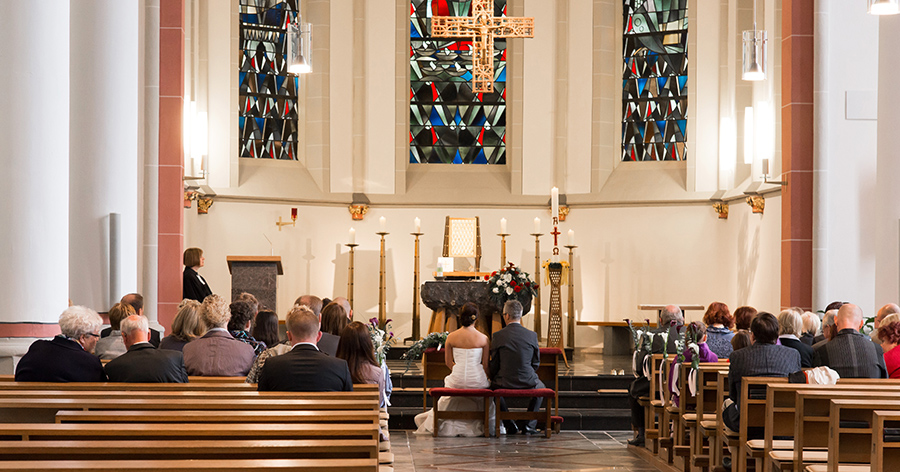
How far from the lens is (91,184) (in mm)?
7891

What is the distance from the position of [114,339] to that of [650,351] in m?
4.12

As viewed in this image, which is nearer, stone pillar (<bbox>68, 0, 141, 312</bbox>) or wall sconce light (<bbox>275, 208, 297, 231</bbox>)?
stone pillar (<bbox>68, 0, 141, 312</bbox>)

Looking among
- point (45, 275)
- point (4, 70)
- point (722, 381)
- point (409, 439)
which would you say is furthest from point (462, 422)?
point (4, 70)

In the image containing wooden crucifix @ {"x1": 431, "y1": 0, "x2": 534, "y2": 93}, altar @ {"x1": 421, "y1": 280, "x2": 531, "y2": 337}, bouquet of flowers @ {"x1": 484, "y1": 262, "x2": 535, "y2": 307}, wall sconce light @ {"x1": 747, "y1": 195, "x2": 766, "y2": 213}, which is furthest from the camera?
wall sconce light @ {"x1": 747, "y1": 195, "x2": 766, "y2": 213}

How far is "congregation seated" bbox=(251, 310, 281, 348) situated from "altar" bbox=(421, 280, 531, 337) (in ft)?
17.0

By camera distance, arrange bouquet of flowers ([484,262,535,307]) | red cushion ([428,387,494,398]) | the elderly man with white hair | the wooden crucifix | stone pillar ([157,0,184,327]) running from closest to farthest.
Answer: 1. the elderly man with white hair
2. red cushion ([428,387,494,398])
3. stone pillar ([157,0,184,327])
4. bouquet of flowers ([484,262,535,307])
5. the wooden crucifix

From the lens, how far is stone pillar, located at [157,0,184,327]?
10695 millimetres

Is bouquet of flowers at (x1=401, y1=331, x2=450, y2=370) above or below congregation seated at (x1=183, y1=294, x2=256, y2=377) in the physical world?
below

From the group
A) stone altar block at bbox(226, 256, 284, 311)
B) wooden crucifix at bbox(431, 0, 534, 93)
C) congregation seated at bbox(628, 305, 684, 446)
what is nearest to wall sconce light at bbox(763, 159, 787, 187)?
wooden crucifix at bbox(431, 0, 534, 93)

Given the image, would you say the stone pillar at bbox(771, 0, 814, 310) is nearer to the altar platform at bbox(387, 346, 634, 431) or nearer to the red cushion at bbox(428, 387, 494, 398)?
the altar platform at bbox(387, 346, 634, 431)

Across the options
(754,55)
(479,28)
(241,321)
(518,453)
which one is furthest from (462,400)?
(479,28)

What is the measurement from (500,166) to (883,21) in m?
7.39

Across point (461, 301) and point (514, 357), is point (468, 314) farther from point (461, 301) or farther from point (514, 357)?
point (461, 301)

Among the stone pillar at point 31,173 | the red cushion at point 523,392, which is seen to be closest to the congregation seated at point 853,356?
the red cushion at point 523,392
